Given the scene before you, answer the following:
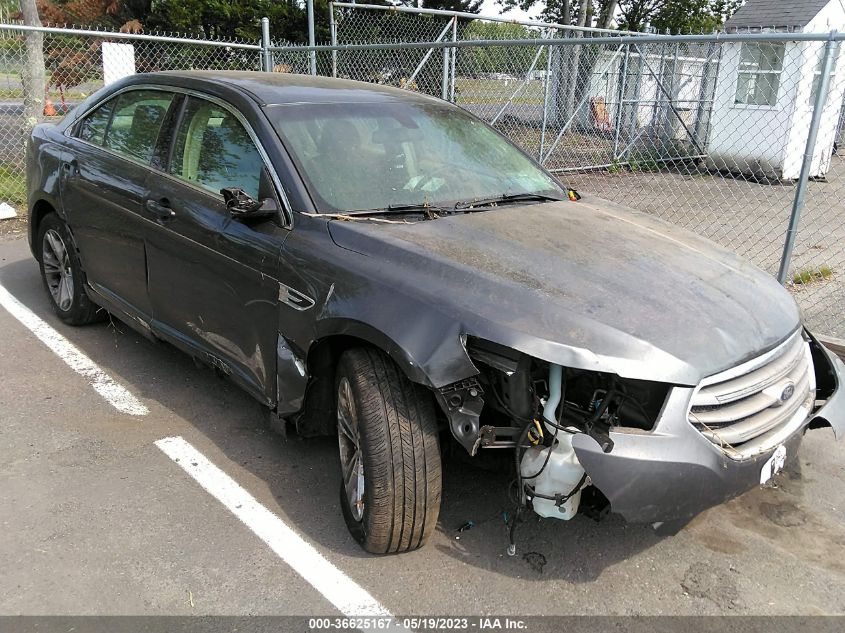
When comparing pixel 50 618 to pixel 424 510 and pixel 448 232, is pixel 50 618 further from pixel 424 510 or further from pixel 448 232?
pixel 448 232

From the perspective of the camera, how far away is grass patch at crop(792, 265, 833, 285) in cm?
650

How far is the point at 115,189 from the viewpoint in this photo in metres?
4.05

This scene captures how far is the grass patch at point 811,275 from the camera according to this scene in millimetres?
6500

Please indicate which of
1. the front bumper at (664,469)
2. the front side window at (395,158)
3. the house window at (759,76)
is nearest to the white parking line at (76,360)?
the front side window at (395,158)

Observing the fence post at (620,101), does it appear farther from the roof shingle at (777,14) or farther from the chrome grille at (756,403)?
the chrome grille at (756,403)

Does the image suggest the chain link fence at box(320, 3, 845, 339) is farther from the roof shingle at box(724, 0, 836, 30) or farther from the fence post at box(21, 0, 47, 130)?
the fence post at box(21, 0, 47, 130)

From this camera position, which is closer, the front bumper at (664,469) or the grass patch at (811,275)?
the front bumper at (664,469)

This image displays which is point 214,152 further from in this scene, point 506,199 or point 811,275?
point 811,275

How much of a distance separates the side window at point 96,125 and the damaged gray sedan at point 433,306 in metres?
0.35

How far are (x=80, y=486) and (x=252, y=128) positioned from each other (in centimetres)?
180

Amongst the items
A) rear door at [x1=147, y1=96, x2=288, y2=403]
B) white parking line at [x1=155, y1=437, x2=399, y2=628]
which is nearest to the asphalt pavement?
white parking line at [x1=155, y1=437, x2=399, y2=628]

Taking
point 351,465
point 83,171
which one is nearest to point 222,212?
point 351,465

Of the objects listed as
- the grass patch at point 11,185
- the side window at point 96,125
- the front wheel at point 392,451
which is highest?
A: the side window at point 96,125

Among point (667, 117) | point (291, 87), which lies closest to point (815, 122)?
point (291, 87)
